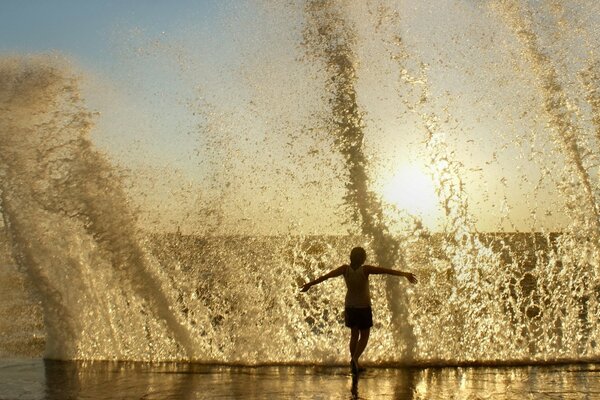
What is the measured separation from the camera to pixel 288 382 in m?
9.13

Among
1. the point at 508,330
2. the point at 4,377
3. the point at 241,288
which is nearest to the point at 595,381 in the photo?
the point at 508,330

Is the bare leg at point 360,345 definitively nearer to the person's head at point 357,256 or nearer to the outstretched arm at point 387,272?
the outstretched arm at point 387,272

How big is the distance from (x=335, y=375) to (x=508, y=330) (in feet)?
11.9

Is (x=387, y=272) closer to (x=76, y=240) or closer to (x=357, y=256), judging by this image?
(x=357, y=256)

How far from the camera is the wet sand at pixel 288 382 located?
8172 mm

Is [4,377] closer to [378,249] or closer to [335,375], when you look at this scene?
[335,375]

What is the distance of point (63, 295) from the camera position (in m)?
Answer: 12.4

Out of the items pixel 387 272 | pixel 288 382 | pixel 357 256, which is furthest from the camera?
pixel 288 382

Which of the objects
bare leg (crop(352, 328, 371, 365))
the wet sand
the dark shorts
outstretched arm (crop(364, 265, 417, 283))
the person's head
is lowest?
the wet sand

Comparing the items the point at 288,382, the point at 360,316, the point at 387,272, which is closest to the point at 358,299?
the point at 360,316

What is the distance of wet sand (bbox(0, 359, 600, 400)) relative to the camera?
8.17 m

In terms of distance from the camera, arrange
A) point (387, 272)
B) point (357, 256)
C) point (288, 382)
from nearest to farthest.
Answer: point (387, 272) < point (357, 256) < point (288, 382)

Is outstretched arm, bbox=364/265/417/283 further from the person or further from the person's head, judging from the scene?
the person's head

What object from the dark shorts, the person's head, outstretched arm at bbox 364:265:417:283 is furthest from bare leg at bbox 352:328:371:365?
the person's head
